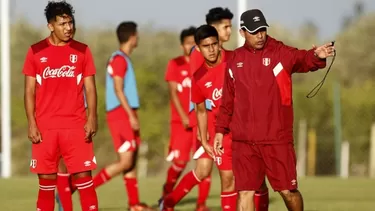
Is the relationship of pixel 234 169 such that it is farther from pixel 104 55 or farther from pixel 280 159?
pixel 104 55

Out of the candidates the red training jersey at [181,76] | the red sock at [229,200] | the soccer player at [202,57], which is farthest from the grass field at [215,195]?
the red sock at [229,200]

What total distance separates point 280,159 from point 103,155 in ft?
74.9

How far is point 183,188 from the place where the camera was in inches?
513

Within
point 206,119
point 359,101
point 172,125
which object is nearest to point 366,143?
point 359,101

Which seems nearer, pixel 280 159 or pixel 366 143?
pixel 280 159

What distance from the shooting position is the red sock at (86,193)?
36.2ft

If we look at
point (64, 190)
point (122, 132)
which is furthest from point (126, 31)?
point (64, 190)

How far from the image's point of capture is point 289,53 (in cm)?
1002

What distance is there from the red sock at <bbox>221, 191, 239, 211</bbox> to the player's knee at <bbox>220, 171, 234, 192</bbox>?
43 millimetres

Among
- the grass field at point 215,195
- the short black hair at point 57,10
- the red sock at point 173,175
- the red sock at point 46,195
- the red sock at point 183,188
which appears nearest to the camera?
the short black hair at point 57,10

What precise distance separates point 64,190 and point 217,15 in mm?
2363

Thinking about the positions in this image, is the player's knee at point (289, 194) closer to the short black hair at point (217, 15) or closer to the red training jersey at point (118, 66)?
the short black hair at point (217, 15)

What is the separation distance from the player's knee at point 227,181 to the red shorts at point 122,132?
315 cm

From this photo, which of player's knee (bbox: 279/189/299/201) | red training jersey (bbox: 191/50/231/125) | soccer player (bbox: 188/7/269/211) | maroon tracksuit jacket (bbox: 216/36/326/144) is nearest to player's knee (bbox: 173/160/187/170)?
soccer player (bbox: 188/7/269/211)
